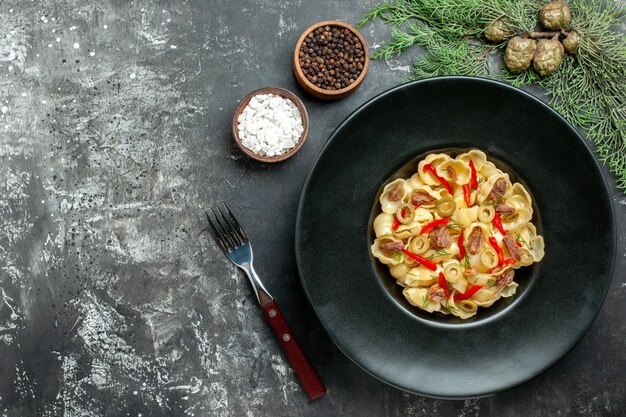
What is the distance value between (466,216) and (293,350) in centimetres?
91

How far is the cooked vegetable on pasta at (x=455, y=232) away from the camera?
2.48 meters

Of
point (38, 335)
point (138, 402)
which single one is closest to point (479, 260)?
point (138, 402)

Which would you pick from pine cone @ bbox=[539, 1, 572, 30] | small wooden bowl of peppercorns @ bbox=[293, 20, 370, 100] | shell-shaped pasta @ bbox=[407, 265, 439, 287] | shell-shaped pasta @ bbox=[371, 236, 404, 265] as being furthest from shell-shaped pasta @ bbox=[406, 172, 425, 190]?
pine cone @ bbox=[539, 1, 572, 30]

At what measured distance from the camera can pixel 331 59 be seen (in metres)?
2.59

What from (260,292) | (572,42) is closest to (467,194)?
(572,42)

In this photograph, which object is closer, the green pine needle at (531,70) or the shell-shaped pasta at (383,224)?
the shell-shaped pasta at (383,224)

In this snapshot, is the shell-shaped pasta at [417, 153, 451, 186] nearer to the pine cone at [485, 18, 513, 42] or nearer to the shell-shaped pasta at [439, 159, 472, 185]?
the shell-shaped pasta at [439, 159, 472, 185]

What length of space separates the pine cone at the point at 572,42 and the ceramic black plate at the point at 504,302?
42cm

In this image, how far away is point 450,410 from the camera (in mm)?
2719

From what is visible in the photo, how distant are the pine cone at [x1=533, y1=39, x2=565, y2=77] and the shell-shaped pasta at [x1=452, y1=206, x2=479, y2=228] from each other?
67 cm

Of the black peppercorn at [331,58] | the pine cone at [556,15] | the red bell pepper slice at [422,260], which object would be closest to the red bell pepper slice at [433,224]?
the red bell pepper slice at [422,260]

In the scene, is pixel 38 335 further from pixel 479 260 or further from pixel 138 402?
pixel 479 260

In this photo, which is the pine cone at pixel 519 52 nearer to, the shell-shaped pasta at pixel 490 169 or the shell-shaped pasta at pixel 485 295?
the shell-shaped pasta at pixel 490 169

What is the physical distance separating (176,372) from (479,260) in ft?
4.53
